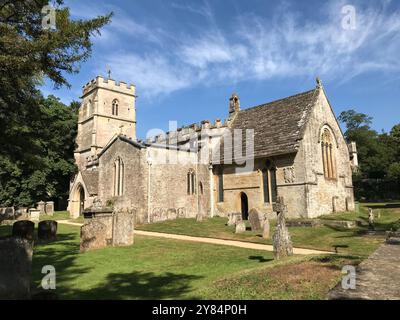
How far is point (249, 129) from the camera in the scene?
27.4 m

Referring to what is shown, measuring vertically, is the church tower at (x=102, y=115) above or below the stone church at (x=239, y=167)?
above

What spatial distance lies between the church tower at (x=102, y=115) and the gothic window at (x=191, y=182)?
18.9 metres

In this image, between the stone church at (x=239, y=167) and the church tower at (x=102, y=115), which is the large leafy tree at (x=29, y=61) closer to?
the stone church at (x=239, y=167)

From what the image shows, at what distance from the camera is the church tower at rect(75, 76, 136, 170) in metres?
44.1

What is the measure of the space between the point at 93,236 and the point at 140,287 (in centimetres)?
638

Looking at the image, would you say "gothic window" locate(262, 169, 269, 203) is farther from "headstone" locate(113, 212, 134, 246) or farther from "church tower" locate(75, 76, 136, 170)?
"church tower" locate(75, 76, 136, 170)

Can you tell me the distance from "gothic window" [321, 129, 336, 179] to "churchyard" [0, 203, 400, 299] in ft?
31.2

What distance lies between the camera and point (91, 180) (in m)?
32.8

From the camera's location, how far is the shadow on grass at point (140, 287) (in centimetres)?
627

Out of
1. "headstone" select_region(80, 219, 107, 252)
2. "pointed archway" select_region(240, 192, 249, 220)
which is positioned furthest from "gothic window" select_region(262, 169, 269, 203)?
"headstone" select_region(80, 219, 107, 252)

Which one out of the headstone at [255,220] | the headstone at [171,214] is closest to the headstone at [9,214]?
the headstone at [171,214]

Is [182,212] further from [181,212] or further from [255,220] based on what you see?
[255,220]
